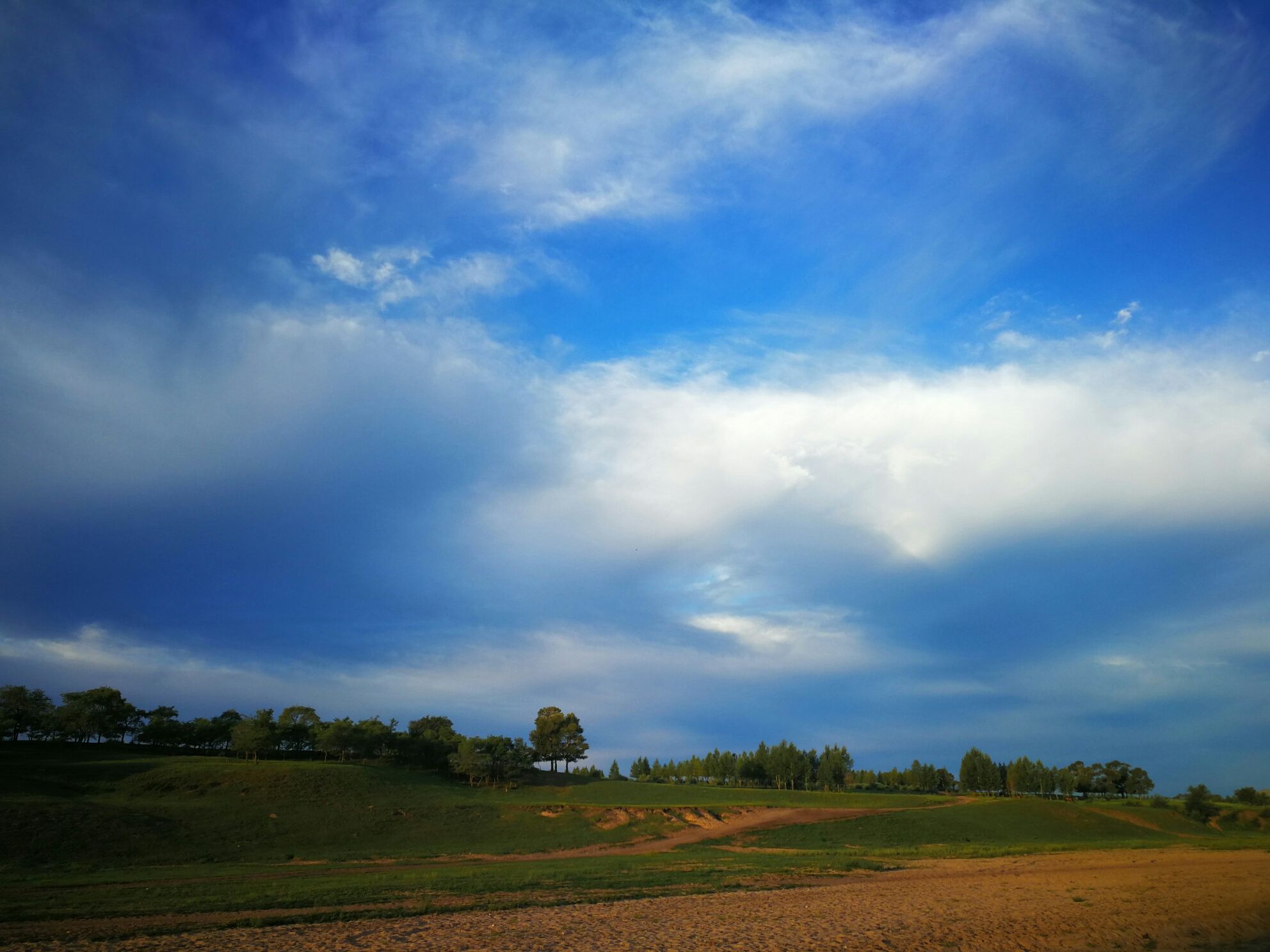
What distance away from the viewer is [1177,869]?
133 feet

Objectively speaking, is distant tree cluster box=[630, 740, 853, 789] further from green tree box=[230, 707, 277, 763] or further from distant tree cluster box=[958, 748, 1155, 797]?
green tree box=[230, 707, 277, 763]

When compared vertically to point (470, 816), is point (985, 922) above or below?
above

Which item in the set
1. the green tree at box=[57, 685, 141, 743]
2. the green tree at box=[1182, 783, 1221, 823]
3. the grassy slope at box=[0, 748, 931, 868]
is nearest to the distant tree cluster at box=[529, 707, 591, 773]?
the grassy slope at box=[0, 748, 931, 868]

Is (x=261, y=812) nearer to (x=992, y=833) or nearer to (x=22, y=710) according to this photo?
(x=22, y=710)

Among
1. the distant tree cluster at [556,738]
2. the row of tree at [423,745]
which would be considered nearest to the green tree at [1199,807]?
the row of tree at [423,745]

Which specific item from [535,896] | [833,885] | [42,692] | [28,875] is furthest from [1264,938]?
[42,692]

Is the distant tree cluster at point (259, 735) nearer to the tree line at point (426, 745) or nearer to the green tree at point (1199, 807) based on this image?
the tree line at point (426, 745)

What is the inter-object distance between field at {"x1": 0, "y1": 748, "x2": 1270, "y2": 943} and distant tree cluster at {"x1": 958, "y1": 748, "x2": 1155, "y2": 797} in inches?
1873

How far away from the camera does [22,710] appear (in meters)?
82.0

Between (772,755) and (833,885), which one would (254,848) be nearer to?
(833,885)

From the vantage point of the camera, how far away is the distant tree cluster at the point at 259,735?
8338 centimetres

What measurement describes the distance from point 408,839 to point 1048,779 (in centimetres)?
12412

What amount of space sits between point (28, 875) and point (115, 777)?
35.7 metres

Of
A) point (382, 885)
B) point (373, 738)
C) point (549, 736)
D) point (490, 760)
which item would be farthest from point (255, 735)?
point (382, 885)
